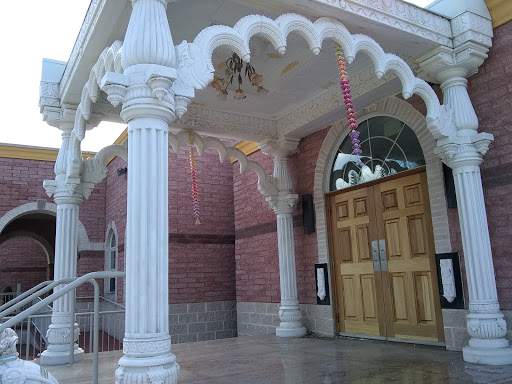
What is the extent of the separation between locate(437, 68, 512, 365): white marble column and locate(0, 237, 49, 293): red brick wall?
1699 cm

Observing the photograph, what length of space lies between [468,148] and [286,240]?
3328 millimetres

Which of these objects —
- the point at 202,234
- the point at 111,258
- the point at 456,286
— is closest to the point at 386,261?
the point at 456,286

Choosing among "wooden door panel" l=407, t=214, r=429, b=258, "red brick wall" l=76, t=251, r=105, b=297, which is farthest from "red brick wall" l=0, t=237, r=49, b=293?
"wooden door panel" l=407, t=214, r=429, b=258

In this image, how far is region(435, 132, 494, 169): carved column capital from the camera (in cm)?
463

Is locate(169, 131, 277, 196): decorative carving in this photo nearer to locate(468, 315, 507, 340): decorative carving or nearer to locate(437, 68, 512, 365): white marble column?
locate(437, 68, 512, 365): white marble column

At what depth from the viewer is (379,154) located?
20.5ft

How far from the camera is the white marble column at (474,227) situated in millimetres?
4305

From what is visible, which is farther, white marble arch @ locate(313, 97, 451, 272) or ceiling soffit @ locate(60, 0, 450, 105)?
white marble arch @ locate(313, 97, 451, 272)

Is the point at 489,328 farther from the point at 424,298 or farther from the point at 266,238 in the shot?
the point at 266,238

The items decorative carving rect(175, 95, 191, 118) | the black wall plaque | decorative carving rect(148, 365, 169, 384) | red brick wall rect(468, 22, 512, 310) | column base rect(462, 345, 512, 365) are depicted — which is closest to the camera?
decorative carving rect(148, 365, 169, 384)

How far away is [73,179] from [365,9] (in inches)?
155

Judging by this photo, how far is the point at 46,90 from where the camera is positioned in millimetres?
5738

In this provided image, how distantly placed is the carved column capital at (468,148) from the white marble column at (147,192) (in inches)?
114

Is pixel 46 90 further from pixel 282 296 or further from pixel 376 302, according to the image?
pixel 376 302
